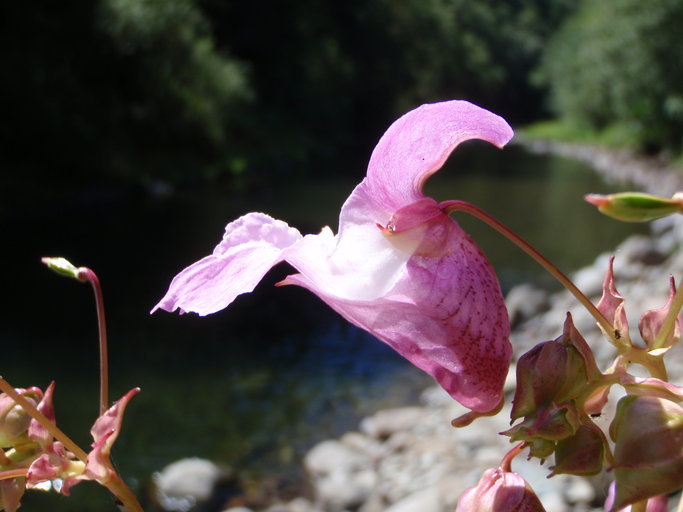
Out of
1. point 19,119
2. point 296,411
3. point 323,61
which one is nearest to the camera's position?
point 296,411

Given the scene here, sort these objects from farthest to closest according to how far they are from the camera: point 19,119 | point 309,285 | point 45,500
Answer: point 19,119
point 45,500
point 309,285

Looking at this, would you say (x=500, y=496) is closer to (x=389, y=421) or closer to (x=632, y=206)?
(x=632, y=206)

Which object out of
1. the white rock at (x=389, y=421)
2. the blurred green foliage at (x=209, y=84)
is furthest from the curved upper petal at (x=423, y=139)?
the blurred green foliage at (x=209, y=84)

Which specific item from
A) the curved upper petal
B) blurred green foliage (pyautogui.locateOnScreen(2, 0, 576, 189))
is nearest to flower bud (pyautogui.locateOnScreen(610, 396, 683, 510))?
the curved upper petal

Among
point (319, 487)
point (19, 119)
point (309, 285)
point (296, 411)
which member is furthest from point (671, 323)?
point (19, 119)

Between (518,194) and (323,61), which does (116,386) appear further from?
(323,61)
